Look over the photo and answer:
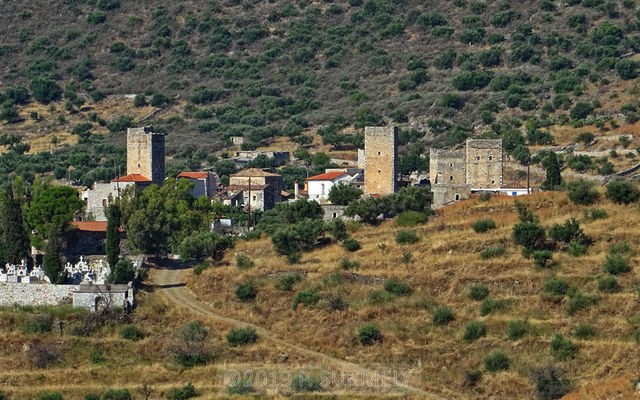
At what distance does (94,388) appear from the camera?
41094 millimetres

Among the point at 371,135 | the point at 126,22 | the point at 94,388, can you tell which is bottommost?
the point at 94,388

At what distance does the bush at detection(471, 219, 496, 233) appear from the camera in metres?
51.2

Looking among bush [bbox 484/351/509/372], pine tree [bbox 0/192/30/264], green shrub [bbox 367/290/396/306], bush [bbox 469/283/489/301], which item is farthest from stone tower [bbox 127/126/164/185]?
bush [bbox 484/351/509/372]

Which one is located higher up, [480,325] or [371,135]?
[371,135]

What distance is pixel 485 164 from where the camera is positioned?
65250 mm

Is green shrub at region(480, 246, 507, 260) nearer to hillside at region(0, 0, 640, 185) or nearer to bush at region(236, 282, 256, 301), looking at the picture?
bush at region(236, 282, 256, 301)

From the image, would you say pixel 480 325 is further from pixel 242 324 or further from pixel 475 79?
pixel 475 79

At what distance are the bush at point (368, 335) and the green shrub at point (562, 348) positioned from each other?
5833 mm

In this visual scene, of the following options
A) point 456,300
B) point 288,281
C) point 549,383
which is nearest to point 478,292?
point 456,300

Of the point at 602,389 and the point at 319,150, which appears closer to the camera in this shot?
the point at 602,389

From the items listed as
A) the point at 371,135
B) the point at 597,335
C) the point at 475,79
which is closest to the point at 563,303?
the point at 597,335

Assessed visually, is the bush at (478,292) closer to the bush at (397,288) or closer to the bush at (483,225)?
the bush at (397,288)

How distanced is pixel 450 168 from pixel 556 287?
2155 centimetres

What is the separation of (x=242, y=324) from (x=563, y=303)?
1110cm
